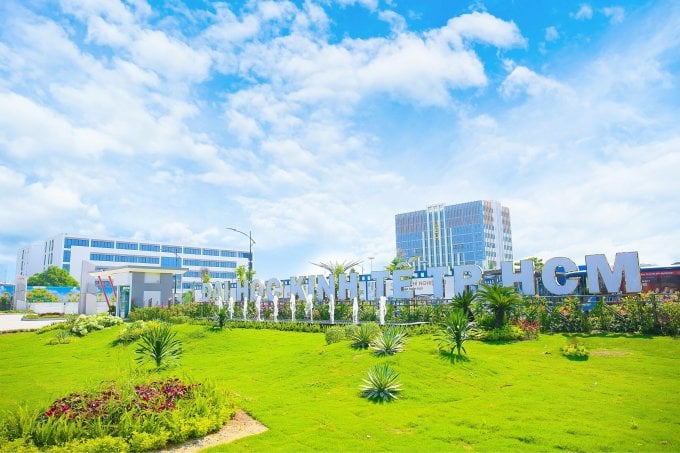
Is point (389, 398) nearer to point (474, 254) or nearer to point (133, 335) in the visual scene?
point (133, 335)

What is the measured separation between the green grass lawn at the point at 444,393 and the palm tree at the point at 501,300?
6.85 ft

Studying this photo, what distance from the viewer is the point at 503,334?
71.7 feet

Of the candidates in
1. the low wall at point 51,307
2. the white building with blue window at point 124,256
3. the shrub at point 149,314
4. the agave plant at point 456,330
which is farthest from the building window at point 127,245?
the agave plant at point 456,330

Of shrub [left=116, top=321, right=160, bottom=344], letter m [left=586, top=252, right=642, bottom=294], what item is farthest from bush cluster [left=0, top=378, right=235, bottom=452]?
letter m [left=586, top=252, right=642, bottom=294]

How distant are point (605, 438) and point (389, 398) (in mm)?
5170

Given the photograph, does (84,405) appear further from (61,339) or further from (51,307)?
(51,307)

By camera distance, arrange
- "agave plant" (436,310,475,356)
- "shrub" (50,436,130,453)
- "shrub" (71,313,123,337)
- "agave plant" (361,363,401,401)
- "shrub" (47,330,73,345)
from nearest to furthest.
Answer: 1. "shrub" (50,436,130,453)
2. "agave plant" (361,363,401,401)
3. "agave plant" (436,310,475,356)
4. "shrub" (47,330,73,345)
5. "shrub" (71,313,123,337)

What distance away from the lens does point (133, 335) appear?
2895 cm

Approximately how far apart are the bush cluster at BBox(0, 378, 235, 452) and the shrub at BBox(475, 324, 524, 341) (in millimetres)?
14021

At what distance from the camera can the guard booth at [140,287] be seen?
162ft

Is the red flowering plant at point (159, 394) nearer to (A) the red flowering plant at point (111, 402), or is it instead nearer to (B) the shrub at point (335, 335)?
(A) the red flowering plant at point (111, 402)

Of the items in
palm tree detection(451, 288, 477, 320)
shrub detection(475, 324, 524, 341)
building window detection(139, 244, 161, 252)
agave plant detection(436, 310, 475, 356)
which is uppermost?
building window detection(139, 244, 161, 252)

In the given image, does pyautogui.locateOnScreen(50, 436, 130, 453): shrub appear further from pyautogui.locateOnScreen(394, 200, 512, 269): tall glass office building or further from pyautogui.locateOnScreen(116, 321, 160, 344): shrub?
pyautogui.locateOnScreen(394, 200, 512, 269): tall glass office building

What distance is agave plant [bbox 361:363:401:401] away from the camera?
42.3 ft
